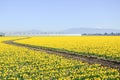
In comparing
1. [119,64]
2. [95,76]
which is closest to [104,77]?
[95,76]

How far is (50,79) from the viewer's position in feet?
45.6

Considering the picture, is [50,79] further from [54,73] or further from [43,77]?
[54,73]

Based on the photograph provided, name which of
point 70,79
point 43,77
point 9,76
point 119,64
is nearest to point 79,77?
point 70,79

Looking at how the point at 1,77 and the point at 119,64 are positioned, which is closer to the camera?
the point at 1,77

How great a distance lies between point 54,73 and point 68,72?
781mm

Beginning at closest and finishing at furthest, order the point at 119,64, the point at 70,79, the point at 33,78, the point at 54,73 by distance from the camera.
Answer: the point at 70,79, the point at 33,78, the point at 54,73, the point at 119,64

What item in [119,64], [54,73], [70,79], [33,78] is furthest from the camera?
[119,64]

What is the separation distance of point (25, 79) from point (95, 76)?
133 inches

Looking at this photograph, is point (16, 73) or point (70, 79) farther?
point (16, 73)

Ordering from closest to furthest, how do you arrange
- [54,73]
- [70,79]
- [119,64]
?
[70,79] < [54,73] < [119,64]

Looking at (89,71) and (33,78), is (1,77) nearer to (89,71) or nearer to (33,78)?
(33,78)

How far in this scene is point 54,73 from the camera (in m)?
15.6

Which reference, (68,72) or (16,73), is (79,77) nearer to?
(68,72)

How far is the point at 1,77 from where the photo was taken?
14891mm
